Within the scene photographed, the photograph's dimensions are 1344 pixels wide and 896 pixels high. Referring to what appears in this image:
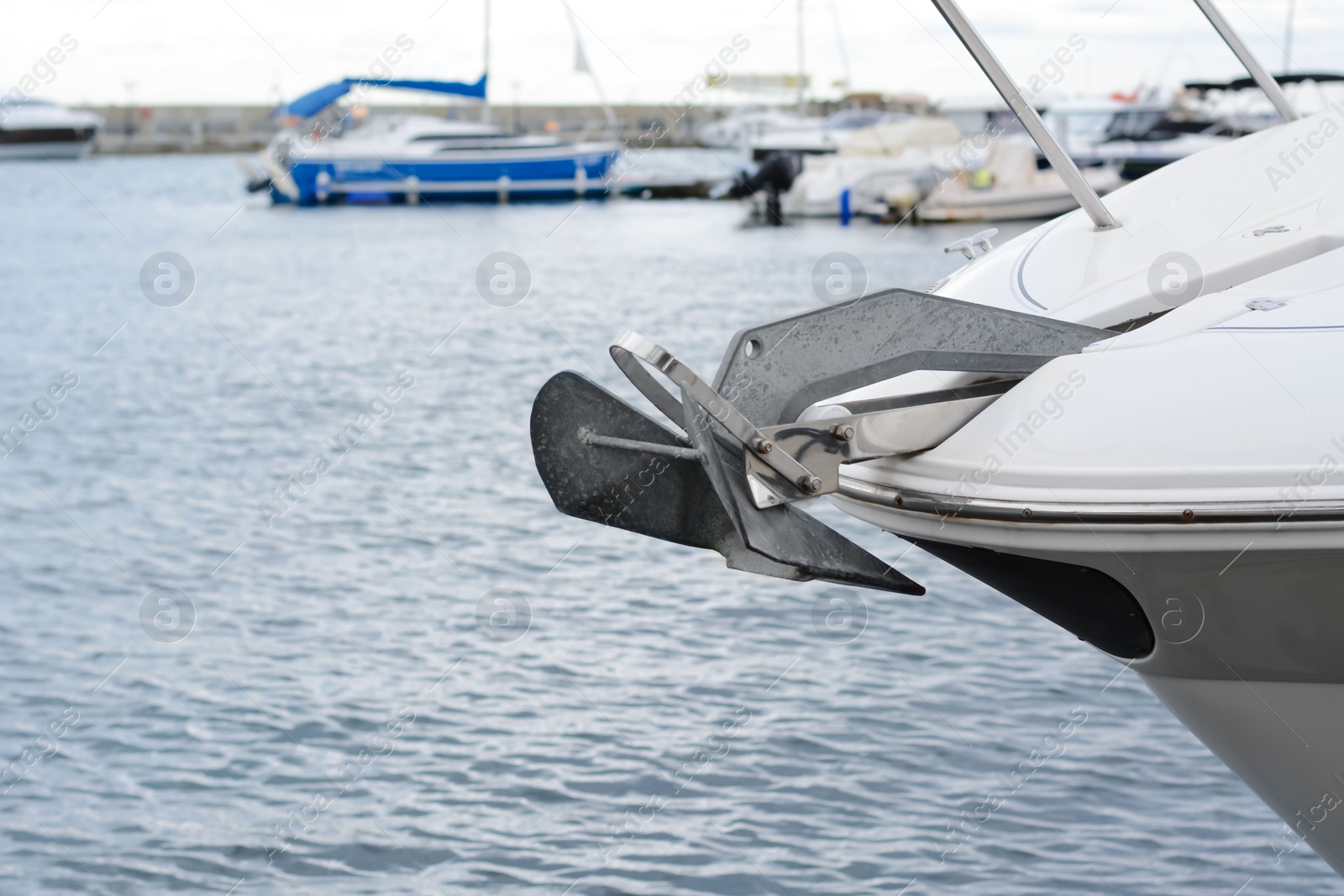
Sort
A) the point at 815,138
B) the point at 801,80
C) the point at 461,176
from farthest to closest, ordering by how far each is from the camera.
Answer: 1. the point at 801,80
2. the point at 815,138
3. the point at 461,176

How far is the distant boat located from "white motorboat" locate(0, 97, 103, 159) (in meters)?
43.2

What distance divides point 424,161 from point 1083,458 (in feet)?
135

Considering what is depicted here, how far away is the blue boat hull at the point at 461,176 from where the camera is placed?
41.6 metres

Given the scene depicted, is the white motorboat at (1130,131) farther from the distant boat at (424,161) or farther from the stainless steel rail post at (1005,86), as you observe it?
→ the stainless steel rail post at (1005,86)

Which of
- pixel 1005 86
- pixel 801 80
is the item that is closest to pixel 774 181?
pixel 801 80

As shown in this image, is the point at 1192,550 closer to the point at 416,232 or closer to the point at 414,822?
the point at 414,822

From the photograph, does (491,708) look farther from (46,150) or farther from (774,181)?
(46,150)

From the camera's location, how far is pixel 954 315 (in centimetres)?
303

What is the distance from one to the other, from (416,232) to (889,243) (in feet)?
42.8

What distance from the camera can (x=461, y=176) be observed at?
41656mm

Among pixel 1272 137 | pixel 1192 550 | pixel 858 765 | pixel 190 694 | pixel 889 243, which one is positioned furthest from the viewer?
pixel 889 243

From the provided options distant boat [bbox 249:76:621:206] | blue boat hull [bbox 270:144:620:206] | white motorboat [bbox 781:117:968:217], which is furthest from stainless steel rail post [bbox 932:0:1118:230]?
blue boat hull [bbox 270:144:620:206]

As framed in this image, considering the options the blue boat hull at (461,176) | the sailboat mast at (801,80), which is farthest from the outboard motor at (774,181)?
the sailboat mast at (801,80)

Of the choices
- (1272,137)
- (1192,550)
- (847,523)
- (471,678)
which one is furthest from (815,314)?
(847,523)
